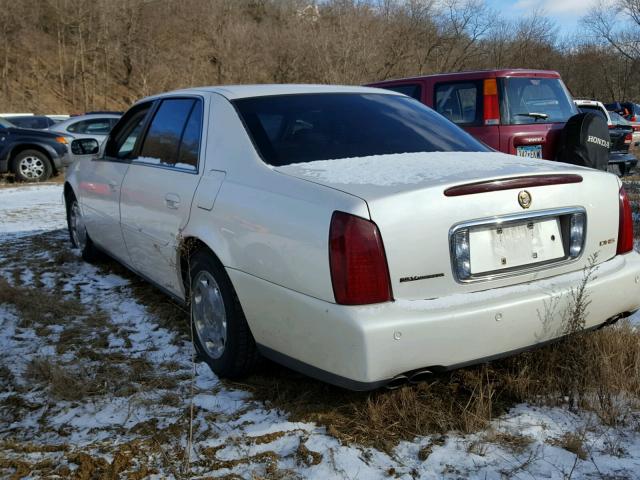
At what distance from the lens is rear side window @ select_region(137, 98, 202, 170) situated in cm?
360

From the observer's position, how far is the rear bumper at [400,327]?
92.0 inches

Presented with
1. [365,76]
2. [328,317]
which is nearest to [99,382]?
[328,317]

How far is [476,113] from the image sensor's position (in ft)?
22.7

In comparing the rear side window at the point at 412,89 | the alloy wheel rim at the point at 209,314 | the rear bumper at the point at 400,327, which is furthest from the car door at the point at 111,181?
the rear side window at the point at 412,89

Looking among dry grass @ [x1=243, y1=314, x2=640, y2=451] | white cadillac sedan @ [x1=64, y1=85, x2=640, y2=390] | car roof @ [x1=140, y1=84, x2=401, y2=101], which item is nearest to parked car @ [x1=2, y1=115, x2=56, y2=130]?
car roof @ [x1=140, y1=84, x2=401, y2=101]

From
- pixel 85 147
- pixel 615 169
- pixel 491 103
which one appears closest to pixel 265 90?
pixel 85 147

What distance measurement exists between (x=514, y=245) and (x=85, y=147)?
4.08 m

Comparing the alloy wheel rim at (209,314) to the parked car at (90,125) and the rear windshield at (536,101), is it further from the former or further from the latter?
the parked car at (90,125)

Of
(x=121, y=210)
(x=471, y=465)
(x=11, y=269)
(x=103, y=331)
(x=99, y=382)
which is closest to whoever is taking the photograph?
(x=471, y=465)

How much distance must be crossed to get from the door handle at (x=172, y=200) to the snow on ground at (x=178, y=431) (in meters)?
0.83

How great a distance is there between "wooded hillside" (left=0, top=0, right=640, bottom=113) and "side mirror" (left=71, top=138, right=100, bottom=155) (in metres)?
22.4

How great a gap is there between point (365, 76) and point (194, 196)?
2504 centimetres

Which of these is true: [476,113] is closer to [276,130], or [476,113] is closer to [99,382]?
[276,130]

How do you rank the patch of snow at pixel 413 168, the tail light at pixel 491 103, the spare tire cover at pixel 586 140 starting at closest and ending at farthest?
the patch of snow at pixel 413 168, the spare tire cover at pixel 586 140, the tail light at pixel 491 103
